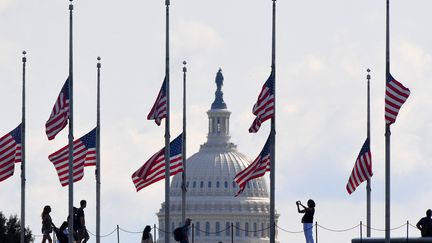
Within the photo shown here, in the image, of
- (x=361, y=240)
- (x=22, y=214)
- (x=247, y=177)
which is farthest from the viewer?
(x=22, y=214)

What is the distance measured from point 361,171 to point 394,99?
41.1 ft

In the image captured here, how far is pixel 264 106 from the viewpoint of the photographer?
108 m

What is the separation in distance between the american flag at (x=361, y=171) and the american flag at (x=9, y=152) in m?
13.6

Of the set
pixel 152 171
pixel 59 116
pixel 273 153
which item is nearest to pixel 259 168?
pixel 273 153


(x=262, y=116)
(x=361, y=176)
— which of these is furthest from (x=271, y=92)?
(x=361, y=176)

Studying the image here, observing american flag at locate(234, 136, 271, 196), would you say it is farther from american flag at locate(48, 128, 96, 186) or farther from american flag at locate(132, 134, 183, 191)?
american flag at locate(48, 128, 96, 186)

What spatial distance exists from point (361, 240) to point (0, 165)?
1953 centimetres

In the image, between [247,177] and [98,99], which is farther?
[98,99]

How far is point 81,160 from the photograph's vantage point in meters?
115

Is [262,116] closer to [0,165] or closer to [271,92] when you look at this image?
[271,92]

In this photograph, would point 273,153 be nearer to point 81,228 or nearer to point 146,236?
point 81,228

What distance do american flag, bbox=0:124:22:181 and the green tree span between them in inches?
894

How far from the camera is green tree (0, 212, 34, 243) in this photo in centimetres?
14300

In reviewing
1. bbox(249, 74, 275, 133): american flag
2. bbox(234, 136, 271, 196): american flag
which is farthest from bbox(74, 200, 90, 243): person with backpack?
bbox(234, 136, 271, 196): american flag
